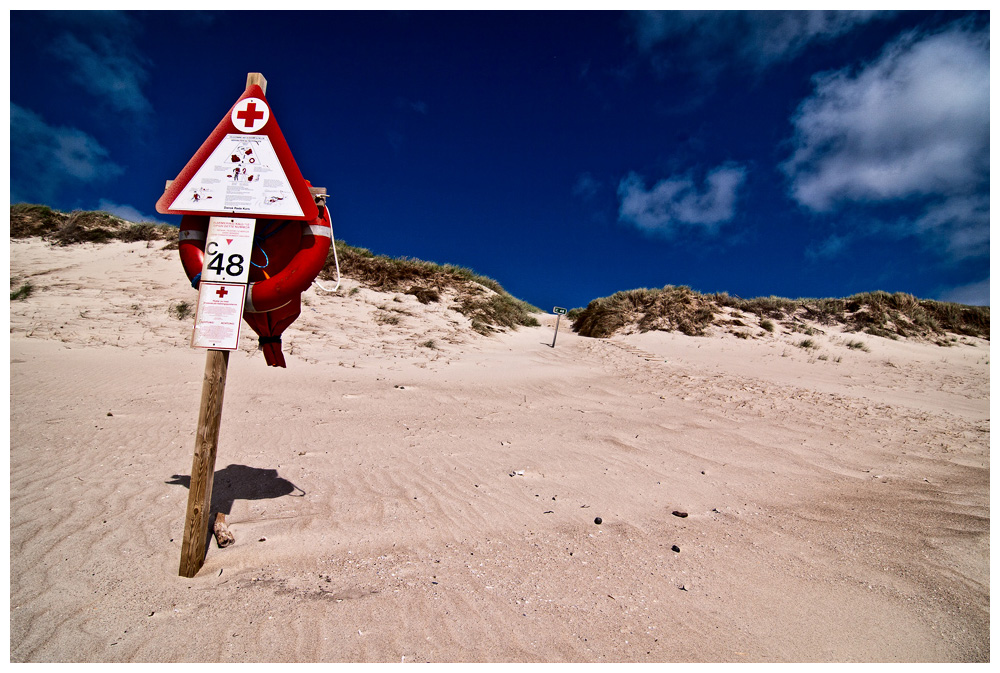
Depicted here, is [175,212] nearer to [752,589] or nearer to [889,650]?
[752,589]

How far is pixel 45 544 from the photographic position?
254 centimetres

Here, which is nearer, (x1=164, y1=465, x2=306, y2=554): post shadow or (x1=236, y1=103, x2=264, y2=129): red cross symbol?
(x1=236, y1=103, x2=264, y2=129): red cross symbol

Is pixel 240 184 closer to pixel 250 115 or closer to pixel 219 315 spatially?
pixel 250 115

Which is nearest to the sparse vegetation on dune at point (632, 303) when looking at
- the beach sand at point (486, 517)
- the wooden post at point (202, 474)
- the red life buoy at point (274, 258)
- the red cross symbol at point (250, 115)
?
the beach sand at point (486, 517)

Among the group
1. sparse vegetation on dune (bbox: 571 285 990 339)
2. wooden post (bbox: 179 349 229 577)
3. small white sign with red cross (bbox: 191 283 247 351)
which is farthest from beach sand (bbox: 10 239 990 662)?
sparse vegetation on dune (bbox: 571 285 990 339)

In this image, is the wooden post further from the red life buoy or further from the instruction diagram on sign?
the instruction diagram on sign

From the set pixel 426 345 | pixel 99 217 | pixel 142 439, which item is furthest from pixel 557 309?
pixel 99 217

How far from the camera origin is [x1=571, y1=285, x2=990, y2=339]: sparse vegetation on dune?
1352 centimetres

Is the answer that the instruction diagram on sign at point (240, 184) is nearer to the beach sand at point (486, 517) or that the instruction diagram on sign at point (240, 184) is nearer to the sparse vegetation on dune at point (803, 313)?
the beach sand at point (486, 517)

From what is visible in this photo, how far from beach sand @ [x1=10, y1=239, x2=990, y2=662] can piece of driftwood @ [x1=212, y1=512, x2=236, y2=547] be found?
0.08 m

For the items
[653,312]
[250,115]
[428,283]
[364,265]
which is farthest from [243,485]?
[653,312]

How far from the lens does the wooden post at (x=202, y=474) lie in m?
2.32

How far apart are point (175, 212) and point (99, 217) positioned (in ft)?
57.8

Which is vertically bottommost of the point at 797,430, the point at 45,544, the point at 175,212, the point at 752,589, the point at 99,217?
the point at 45,544
